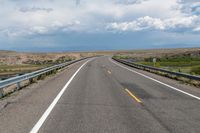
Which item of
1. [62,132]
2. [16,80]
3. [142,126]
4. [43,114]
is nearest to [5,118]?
[43,114]

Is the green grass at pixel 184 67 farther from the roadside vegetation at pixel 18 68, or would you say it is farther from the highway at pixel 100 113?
the highway at pixel 100 113

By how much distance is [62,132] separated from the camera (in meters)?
7.16

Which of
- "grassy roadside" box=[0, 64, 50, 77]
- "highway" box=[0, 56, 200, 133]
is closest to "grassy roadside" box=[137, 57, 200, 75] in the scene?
"highway" box=[0, 56, 200, 133]

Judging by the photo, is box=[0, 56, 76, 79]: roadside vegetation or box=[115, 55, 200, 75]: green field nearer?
box=[115, 55, 200, 75]: green field

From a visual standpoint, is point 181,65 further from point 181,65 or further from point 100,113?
point 100,113

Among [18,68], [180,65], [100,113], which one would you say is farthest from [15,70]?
[100,113]

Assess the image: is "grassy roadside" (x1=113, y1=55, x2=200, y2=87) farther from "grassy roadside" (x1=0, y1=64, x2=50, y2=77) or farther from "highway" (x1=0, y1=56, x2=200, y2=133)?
"grassy roadside" (x1=0, y1=64, x2=50, y2=77)

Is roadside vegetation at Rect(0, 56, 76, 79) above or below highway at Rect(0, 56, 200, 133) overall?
below

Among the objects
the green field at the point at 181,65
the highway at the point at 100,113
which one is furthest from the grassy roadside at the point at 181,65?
the highway at the point at 100,113

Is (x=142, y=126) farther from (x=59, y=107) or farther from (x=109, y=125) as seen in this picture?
(x=59, y=107)

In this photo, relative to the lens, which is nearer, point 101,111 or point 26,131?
point 26,131

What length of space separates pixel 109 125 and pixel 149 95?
6.00 m

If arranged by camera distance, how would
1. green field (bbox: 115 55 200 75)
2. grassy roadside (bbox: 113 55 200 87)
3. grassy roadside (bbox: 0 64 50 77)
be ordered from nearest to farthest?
grassy roadside (bbox: 113 55 200 87), green field (bbox: 115 55 200 75), grassy roadside (bbox: 0 64 50 77)

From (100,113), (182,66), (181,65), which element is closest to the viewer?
(100,113)
